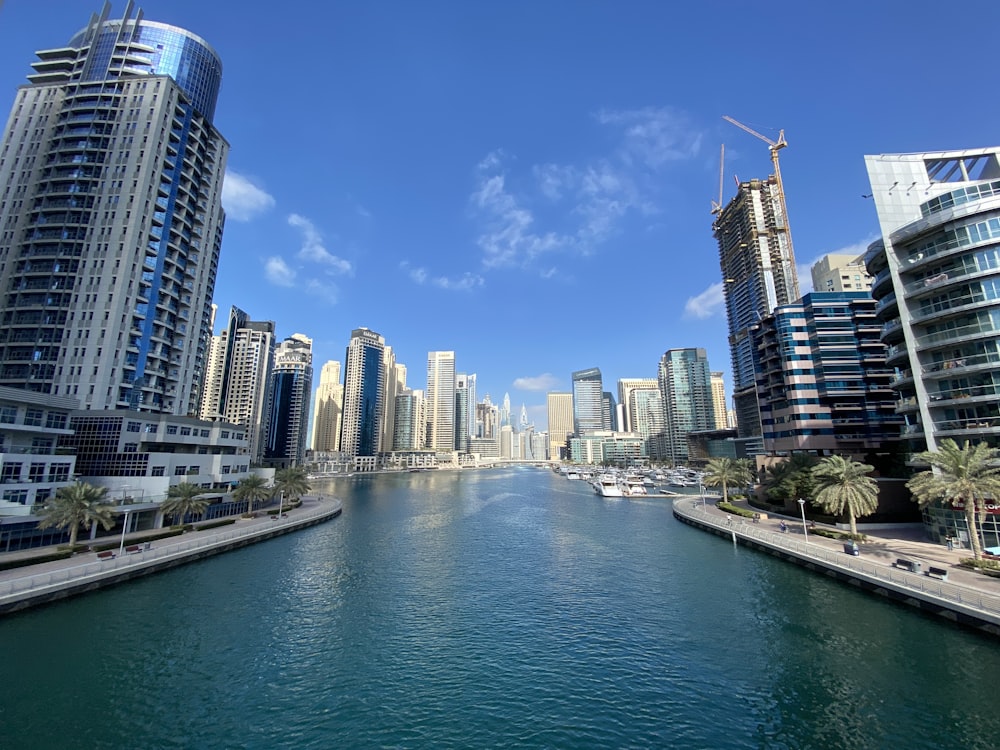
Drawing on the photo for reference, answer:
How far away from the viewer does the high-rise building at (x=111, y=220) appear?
8156cm

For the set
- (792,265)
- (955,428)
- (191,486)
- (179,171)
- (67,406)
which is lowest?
(191,486)

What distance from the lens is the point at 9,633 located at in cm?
3291

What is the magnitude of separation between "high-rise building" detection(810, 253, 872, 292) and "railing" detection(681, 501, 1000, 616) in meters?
145

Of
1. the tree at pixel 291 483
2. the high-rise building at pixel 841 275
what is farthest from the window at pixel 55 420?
the high-rise building at pixel 841 275

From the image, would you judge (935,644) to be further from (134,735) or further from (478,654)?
(134,735)

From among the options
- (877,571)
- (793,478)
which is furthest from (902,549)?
(793,478)

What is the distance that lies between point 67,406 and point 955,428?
117 metres

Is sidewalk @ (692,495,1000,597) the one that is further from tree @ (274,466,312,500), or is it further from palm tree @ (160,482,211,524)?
palm tree @ (160,482,211,524)

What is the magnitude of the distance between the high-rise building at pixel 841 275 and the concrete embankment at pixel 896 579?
480ft

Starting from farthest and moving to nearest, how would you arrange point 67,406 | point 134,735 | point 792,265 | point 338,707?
1. point 792,265
2. point 67,406
3. point 338,707
4. point 134,735

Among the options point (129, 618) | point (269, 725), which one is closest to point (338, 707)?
point (269, 725)

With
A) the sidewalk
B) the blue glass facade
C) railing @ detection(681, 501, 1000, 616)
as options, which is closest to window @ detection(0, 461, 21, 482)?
the blue glass facade

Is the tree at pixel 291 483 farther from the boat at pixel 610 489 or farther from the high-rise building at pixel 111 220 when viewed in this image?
the boat at pixel 610 489

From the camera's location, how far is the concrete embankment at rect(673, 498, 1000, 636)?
31.8m
